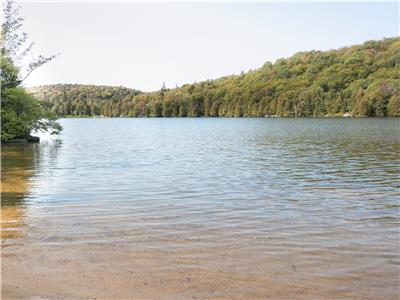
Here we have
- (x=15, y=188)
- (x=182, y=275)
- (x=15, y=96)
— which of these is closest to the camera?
(x=182, y=275)

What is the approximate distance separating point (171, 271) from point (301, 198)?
29.2ft

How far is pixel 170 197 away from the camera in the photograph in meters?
16.3

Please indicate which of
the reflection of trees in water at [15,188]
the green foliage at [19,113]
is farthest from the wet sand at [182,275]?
the green foliage at [19,113]

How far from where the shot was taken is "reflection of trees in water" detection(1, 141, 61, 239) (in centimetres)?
1165

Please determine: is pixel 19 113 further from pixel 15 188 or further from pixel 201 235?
pixel 201 235

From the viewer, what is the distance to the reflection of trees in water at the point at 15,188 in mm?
11648

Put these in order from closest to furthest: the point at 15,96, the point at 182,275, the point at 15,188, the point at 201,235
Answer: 1. the point at 182,275
2. the point at 201,235
3. the point at 15,188
4. the point at 15,96

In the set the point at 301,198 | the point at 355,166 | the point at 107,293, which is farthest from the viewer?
the point at 355,166

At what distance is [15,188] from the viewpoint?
1786cm

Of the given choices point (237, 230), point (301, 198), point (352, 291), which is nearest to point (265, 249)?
point (237, 230)

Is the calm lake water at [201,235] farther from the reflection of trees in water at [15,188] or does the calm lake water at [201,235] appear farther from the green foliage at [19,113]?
the green foliage at [19,113]

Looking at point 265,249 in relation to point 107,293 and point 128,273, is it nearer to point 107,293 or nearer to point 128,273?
point 128,273

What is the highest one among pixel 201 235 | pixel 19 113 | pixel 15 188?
pixel 19 113

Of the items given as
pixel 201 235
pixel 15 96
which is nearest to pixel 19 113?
pixel 15 96
